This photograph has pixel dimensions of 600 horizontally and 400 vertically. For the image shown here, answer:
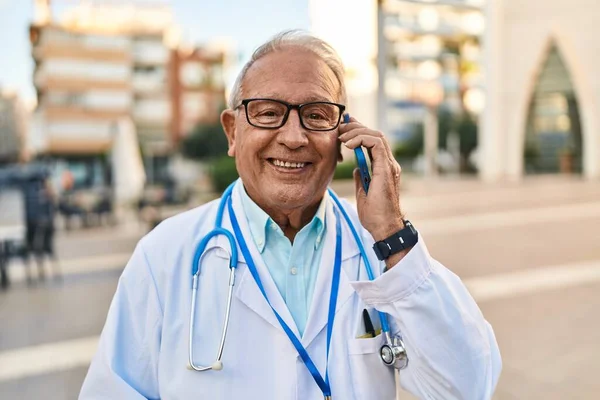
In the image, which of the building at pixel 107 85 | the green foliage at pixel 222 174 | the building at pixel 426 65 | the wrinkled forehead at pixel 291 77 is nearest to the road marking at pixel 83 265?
the wrinkled forehead at pixel 291 77

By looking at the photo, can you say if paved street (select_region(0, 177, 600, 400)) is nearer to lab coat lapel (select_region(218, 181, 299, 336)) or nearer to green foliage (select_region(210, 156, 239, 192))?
lab coat lapel (select_region(218, 181, 299, 336))

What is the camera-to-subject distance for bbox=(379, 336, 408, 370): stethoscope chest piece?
4.34 ft

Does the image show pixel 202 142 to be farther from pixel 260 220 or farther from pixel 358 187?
pixel 358 187

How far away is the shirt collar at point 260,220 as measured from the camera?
149cm

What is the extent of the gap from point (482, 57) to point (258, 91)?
104 ft

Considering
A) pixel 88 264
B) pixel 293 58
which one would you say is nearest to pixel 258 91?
pixel 293 58

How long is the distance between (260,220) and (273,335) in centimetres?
29

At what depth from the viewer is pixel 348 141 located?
4.53ft

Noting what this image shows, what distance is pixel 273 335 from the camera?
136 centimetres

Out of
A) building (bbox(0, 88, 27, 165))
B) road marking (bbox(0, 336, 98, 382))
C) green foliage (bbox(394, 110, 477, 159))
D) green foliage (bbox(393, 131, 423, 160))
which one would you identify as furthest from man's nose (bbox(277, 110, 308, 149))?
building (bbox(0, 88, 27, 165))

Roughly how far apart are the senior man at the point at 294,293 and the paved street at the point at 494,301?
2778 millimetres

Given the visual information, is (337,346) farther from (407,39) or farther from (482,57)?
(407,39)

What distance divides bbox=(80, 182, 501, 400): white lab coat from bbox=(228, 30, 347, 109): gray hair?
0.38 metres

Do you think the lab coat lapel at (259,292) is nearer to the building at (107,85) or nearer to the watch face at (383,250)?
the watch face at (383,250)
